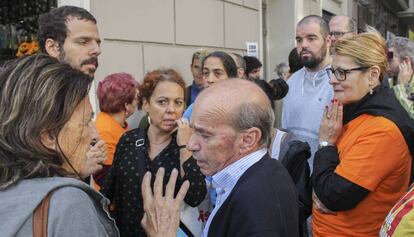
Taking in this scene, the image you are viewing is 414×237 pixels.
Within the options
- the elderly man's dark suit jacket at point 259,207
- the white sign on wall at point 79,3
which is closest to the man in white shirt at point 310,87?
the white sign on wall at point 79,3

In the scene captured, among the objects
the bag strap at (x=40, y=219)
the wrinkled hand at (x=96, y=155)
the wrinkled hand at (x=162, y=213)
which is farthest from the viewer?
the wrinkled hand at (x=96, y=155)

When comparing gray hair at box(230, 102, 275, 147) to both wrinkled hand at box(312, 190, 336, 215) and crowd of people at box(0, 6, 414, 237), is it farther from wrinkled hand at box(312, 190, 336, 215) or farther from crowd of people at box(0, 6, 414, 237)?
wrinkled hand at box(312, 190, 336, 215)

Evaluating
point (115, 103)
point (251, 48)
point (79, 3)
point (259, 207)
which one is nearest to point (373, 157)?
point (259, 207)

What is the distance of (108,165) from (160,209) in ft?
4.71

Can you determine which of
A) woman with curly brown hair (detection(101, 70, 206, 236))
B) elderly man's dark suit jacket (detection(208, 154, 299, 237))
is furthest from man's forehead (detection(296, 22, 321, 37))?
elderly man's dark suit jacket (detection(208, 154, 299, 237))

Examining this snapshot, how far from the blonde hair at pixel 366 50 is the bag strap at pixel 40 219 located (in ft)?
6.22

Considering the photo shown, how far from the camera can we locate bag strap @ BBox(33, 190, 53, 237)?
115 cm

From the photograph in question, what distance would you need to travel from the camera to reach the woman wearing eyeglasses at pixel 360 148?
7.43 feet

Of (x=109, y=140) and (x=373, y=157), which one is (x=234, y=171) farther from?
(x=109, y=140)

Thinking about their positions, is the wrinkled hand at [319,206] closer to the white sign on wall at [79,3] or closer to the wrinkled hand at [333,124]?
the wrinkled hand at [333,124]

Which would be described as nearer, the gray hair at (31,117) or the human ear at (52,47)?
the gray hair at (31,117)

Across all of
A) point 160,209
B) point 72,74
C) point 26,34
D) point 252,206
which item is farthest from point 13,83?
point 26,34

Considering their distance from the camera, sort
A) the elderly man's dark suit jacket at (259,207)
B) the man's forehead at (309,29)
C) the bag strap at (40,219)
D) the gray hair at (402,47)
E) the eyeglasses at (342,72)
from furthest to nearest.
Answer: the gray hair at (402,47)
the man's forehead at (309,29)
the eyeglasses at (342,72)
the elderly man's dark suit jacket at (259,207)
the bag strap at (40,219)

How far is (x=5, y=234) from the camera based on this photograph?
115 centimetres
